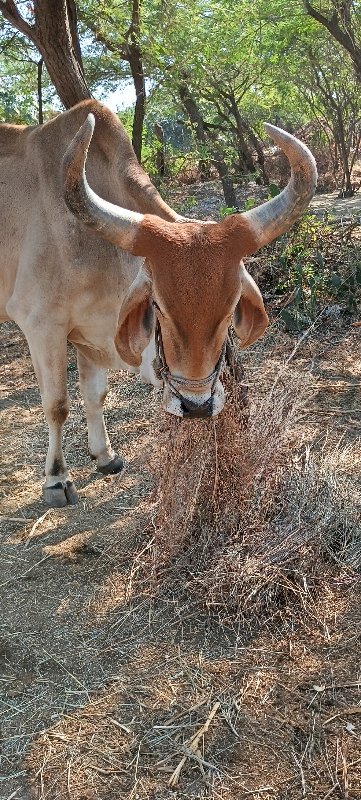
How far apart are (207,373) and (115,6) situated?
25.0ft

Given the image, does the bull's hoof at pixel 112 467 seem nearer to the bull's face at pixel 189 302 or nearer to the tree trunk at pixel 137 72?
the bull's face at pixel 189 302

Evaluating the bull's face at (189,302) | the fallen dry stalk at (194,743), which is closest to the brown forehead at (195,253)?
the bull's face at (189,302)

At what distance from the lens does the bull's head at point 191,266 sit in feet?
9.59

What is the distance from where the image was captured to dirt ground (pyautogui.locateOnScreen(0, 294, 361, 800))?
2.50 meters

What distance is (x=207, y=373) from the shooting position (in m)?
3.07

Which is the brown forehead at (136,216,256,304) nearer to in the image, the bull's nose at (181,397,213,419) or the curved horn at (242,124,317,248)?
the curved horn at (242,124,317,248)

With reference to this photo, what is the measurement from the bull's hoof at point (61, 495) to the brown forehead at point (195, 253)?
6.02ft

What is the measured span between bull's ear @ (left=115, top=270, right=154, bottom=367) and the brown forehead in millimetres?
167

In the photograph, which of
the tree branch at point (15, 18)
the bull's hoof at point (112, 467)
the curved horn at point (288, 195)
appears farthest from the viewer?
the tree branch at point (15, 18)

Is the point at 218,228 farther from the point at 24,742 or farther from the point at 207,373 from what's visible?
the point at 24,742

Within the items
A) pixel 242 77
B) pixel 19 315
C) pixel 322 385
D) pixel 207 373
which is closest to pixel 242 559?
pixel 207 373

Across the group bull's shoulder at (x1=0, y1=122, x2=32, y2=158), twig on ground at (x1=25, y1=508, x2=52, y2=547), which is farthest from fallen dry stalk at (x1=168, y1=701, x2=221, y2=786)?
bull's shoulder at (x1=0, y1=122, x2=32, y2=158)

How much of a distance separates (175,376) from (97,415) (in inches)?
73.8

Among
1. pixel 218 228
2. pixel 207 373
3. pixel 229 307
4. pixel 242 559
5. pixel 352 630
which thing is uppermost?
pixel 218 228
